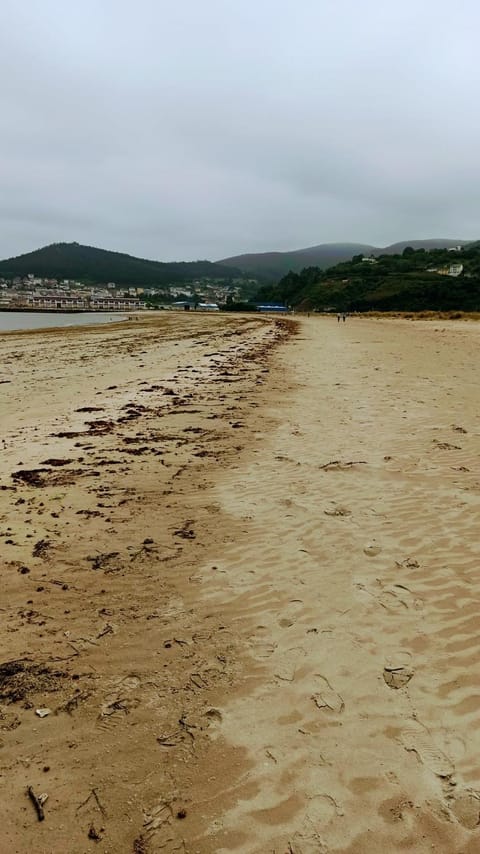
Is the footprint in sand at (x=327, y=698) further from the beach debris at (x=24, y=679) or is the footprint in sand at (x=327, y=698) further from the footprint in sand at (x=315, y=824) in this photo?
the beach debris at (x=24, y=679)

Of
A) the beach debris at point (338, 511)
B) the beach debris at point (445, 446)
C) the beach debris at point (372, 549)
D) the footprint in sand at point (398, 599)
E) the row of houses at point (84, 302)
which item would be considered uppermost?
the row of houses at point (84, 302)

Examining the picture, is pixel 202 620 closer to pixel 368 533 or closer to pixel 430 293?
pixel 368 533

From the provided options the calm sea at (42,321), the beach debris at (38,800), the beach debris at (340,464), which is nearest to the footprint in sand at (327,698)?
the beach debris at (38,800)

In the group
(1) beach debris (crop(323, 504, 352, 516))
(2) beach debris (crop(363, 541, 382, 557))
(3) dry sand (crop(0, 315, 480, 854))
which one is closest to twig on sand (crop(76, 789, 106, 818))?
(3) dry sand (crop(0, 315, 480, 854))

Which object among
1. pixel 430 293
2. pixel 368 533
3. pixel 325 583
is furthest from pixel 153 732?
pixel 430 293

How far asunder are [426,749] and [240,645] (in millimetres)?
1185

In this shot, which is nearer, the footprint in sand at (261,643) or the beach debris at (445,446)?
the footprint in sand at (261,643)

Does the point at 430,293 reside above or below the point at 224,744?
above

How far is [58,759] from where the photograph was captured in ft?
7.39

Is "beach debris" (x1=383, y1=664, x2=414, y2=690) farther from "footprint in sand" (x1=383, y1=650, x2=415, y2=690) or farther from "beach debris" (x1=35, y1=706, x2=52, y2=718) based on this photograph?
"beach debris" (x1=35, y1=706, x2=52, y2=718)

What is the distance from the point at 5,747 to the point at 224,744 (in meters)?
1.08

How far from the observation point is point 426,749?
7.52 ft

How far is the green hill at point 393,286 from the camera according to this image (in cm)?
8388

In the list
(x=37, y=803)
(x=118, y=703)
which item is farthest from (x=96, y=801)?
(x=118, y=703)
